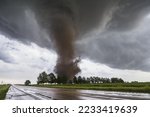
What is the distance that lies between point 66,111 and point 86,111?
1023mm

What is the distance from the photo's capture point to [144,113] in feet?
46.0

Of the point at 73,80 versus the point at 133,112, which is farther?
the point at 73,80

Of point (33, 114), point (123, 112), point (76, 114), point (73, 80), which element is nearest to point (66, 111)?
point (76, 114)

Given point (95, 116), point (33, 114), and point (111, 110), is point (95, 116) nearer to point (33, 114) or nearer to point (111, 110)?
point (111, 110)

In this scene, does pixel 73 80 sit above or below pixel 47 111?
above

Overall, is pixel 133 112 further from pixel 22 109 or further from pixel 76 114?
pixel 22 109

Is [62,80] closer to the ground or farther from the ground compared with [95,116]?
farther from the ground

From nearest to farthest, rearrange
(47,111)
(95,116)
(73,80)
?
(95,116), (47,111), (73,80)

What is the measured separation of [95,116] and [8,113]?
4.60m

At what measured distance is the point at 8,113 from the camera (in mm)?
14836

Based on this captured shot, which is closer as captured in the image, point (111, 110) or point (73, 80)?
point (111, 110)

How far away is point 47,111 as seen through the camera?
47.6ft

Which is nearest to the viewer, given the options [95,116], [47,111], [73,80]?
[95,116]

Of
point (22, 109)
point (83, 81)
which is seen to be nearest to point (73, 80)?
point (83, 81)
